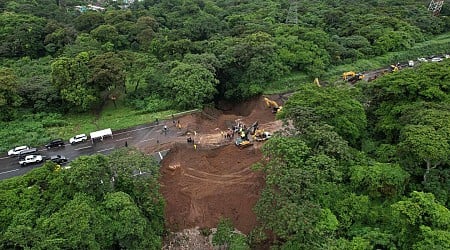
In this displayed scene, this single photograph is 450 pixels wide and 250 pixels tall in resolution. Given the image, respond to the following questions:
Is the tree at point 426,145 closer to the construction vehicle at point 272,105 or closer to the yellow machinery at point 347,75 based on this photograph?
the construction vehicle at point 272,105

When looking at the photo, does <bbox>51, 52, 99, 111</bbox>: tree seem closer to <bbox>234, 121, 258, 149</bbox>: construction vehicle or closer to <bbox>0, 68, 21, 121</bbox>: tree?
<bbox>0, 68, 21, 121</bbox>: tree

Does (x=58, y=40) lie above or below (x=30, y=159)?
above

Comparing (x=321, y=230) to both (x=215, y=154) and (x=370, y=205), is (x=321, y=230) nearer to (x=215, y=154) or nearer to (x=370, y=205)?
(x=370, y=205)

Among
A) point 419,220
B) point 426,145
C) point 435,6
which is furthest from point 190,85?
point 435,6

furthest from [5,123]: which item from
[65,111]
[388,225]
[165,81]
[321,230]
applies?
[388,225]

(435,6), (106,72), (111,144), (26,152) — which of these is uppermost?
(435,6)

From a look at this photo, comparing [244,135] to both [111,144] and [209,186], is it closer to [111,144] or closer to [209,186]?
[209,186]
